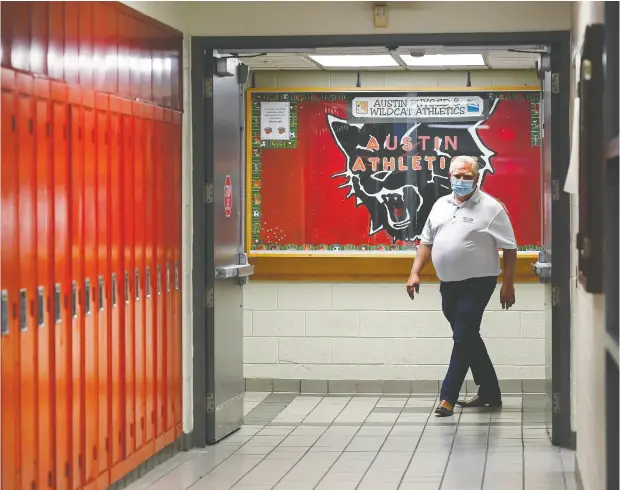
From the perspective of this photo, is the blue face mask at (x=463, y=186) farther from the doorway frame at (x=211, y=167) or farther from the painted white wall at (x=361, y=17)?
the painted white wall at (x=361, y=17)

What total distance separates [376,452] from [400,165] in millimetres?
3003

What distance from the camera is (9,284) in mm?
4438

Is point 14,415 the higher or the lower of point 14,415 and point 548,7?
the lower

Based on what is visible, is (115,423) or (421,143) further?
(421,143)

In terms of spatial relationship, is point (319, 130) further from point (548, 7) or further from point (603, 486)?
point (603, 486)

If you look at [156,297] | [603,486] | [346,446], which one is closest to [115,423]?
[156,297]

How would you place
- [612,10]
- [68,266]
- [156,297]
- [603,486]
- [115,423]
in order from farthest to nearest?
[156,297]
[115,423]
[68,266]
[603,486]
[612,10]

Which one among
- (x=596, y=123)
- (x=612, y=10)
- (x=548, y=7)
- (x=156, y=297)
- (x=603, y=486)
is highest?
(x=548, y=7)

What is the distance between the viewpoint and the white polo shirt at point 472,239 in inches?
314

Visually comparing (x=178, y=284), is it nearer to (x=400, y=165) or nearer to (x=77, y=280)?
(x=77, y=280)

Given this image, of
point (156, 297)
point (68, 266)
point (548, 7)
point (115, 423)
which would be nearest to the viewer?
point (68, 266)

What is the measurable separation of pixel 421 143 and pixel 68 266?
4637mm

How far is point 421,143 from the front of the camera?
9219mm

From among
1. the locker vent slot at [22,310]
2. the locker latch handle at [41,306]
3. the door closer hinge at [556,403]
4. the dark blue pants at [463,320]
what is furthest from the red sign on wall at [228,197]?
the locker vent slot at [22,310]
